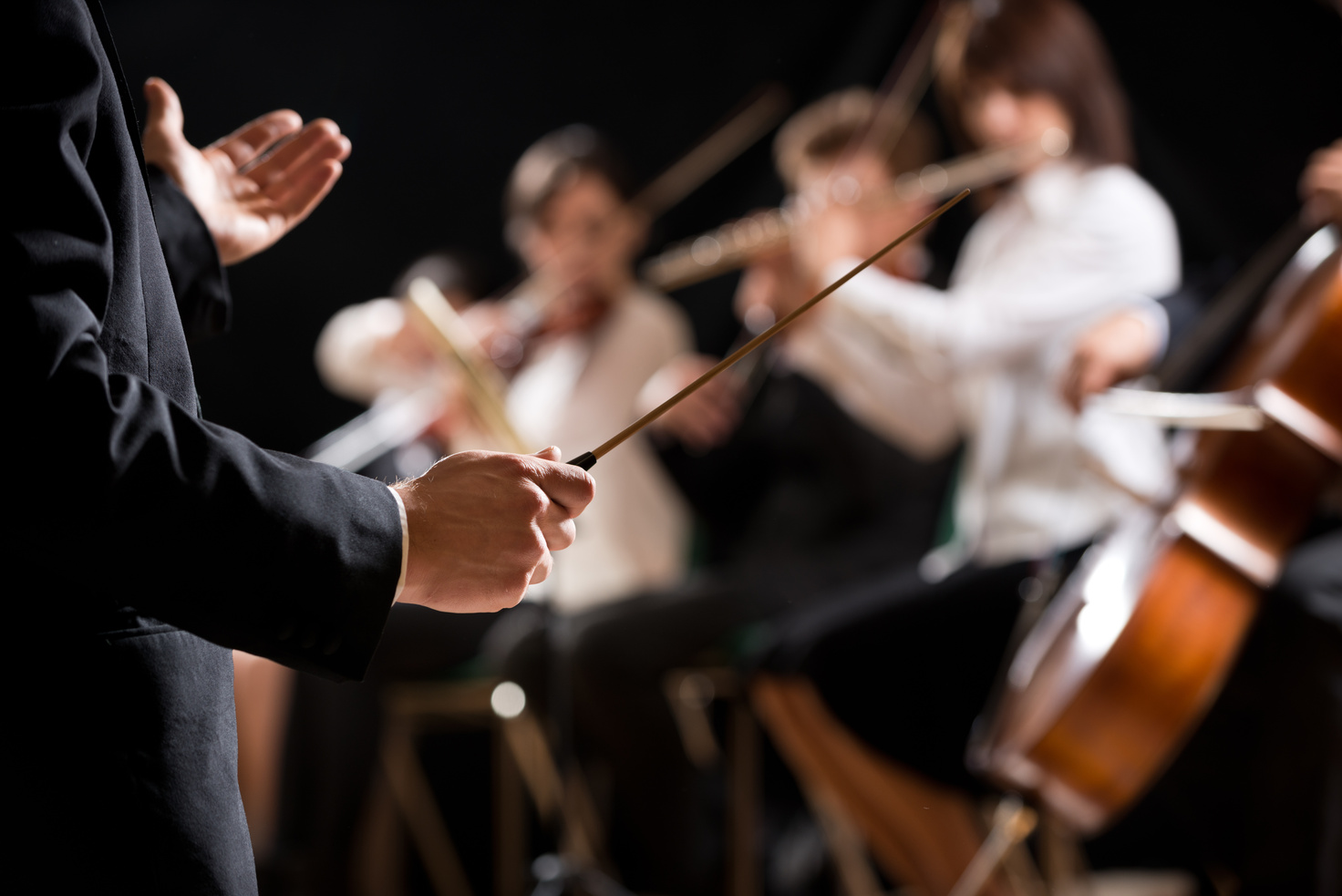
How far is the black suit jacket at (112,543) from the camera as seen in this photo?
0.47 meters

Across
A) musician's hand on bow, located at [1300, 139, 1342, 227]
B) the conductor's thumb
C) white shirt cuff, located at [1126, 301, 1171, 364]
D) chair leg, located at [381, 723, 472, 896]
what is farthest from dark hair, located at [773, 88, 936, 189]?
the conductor's thumb

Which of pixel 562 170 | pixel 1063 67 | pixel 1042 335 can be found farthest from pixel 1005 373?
pixel 562 170

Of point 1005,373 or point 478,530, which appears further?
point 1005,373

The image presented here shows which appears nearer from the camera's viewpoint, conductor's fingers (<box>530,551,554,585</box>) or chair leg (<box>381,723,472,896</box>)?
conductor's fingers (<box>530,551,554,585</box>)

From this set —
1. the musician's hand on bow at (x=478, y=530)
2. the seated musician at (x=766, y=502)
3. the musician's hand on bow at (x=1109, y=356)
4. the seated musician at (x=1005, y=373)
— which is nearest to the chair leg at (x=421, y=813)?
the seated musician at (x=766, y=502)

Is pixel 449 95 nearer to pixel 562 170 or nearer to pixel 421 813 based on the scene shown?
pixel 562 170

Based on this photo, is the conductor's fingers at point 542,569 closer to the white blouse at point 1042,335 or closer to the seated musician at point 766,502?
the white blouse at point 1042,335

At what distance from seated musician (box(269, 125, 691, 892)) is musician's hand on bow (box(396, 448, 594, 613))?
94 cm

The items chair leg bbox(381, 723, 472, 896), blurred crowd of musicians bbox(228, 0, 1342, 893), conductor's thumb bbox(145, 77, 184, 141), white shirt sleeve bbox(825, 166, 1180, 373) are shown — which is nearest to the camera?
conductor's thumb bbox(145, 77, 184, 141)

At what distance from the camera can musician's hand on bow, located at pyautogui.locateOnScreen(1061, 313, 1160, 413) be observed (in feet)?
4.18

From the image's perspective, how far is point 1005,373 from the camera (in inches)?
60.4

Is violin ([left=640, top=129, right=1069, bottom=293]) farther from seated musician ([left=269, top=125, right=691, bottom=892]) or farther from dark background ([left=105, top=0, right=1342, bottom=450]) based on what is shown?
dark background ([left=105, top=0, right=1342, bottom=450])

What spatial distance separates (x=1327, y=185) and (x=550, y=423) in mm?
1186

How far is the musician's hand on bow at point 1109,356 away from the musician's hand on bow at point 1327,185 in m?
0.21
